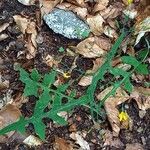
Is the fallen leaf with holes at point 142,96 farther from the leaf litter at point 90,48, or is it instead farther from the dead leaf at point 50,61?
the dead leaf at point 50,61

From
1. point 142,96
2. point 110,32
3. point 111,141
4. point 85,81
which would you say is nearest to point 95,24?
point 110,32

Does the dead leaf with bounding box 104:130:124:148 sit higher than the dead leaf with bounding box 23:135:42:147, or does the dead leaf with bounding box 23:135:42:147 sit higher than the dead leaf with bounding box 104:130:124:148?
the dead leaf with bounding box 23:135:42:147

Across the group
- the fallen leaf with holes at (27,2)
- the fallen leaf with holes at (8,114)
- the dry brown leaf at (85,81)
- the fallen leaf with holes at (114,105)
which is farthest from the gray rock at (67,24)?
the fallen leaf with holes at (8,114)

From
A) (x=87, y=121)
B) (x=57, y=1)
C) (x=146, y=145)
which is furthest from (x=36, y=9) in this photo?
(x=146, y=145)

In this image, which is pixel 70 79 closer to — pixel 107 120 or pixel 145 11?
pixel 107 120

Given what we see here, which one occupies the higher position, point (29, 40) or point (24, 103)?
point (29, 40)

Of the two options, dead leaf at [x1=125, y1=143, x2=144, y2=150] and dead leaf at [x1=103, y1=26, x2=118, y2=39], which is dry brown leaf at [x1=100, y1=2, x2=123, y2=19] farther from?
dead leaf at [x1=125, y1=143, x2=144, y2=150]

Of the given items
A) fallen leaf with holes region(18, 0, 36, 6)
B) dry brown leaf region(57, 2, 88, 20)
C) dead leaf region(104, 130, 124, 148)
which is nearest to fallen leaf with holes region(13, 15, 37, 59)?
fallen leaf with holes region(18, 0, 36, 6)
